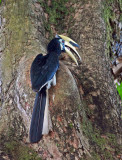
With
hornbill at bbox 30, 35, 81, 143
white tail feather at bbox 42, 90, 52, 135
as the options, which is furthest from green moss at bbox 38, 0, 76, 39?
white tail feather at bbox 42, 90, 52, 135

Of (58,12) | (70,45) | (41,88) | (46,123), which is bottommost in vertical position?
(46,123)

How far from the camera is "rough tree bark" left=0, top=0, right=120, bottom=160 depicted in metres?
2.11

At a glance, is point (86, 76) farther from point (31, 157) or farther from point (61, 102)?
point (31, 157)

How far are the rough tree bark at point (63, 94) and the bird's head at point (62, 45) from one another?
0.14m

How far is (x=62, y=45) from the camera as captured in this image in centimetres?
280

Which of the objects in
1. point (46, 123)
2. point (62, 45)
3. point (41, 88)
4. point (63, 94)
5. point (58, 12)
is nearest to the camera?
point (46, 123)

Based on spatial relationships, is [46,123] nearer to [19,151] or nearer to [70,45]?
[19,151]

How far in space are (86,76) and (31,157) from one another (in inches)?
42.8

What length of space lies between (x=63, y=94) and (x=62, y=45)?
0.73 metres

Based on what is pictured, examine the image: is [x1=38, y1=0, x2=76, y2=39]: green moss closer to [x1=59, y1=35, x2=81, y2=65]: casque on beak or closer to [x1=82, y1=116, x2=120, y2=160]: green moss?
[x1=59, y1=35, x2=81, y2=65]: casque on beak

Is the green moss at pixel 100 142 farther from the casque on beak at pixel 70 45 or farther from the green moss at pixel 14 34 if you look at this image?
the green moss at pixel 14 34

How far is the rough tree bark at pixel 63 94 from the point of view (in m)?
2.11

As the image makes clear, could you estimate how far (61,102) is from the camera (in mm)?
2234

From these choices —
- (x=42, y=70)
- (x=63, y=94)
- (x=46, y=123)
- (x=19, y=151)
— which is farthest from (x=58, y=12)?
(x=19, y=151)
